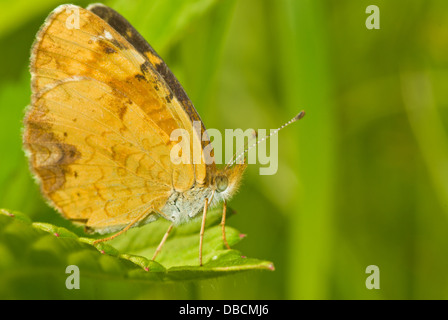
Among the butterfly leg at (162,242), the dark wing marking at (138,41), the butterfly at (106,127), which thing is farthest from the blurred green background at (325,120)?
the butterfly leg at (162,242)

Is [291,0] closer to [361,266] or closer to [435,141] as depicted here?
[435,141]

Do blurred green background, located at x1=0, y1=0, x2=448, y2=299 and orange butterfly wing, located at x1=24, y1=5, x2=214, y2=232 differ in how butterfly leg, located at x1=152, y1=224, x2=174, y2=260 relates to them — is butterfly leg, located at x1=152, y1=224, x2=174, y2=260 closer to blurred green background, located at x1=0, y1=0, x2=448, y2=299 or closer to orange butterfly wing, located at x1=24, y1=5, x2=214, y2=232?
orange butterfly wing, located at x1=24, y1=5, x2=214, y2=232

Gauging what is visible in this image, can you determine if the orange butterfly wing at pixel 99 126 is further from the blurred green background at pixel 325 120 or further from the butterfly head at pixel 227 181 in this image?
the blurred green background at pixel 325 120

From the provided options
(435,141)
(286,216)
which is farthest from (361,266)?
(435,141)

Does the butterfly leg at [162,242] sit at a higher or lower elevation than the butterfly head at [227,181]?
lower

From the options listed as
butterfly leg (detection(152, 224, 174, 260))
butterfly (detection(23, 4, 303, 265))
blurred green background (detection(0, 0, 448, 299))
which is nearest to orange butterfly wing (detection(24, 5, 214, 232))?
butterfly (detection(23, 4, 303, 265))
